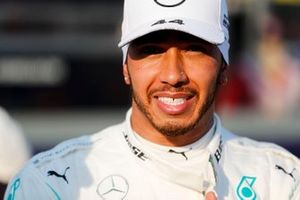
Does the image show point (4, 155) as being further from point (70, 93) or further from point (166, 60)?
point (70, 93)

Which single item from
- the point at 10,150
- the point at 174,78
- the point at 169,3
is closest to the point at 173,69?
A: the point at 174,78

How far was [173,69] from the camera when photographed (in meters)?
3.59

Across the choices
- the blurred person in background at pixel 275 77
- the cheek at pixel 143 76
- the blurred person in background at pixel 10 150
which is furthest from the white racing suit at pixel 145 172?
the blurred person in background at pixel 275 77

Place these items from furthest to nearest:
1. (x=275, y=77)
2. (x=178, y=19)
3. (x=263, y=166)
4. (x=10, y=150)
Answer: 1. (x=275, y=77)
2. (x=10, y=150)
3. (x=263, y=166)
4. (x=178, y=19)

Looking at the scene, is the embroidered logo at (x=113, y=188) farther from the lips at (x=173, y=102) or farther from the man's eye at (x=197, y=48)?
the man's eye at (x=197, y=48)

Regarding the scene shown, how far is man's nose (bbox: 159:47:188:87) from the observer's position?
11.8 ft

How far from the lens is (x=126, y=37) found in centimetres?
371

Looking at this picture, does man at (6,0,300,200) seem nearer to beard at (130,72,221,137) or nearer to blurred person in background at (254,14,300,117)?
beard at (130,72,221,137)

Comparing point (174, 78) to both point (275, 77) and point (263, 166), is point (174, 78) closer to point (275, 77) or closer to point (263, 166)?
point (263, 166)

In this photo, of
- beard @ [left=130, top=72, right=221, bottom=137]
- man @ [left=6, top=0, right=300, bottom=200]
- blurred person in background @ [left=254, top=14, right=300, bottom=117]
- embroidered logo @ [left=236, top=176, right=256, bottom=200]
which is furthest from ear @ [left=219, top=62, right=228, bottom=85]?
blurred person in background @ [left=254, top=14, right=300, bottom=117]

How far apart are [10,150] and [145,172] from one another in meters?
0.99

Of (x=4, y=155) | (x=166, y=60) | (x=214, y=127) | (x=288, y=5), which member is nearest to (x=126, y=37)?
(x=166, y=60)

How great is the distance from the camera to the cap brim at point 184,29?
3.63 m

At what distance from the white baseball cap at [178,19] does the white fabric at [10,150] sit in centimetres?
97
